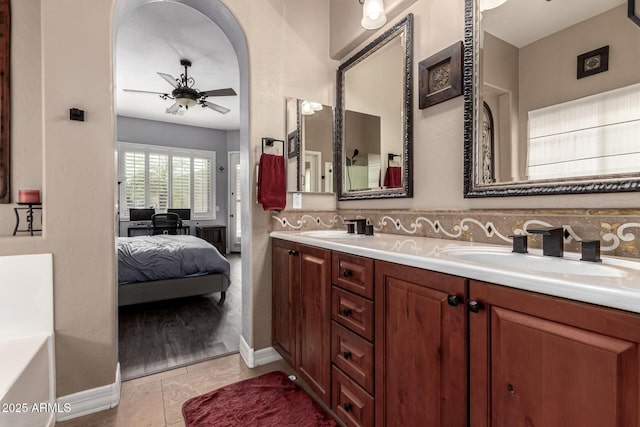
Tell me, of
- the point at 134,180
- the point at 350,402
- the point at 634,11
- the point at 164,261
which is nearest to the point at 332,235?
the point at 350,402

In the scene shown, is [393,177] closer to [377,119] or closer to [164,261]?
[377,119]

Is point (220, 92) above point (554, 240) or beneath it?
above

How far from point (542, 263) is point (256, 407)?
1.58 metres

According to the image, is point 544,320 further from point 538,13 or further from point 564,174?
point 538,13

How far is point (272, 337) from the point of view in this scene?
7.37 feet

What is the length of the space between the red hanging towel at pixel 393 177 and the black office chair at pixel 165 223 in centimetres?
520

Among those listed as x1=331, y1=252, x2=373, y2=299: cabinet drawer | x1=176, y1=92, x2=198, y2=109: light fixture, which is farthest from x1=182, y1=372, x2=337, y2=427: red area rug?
x1=176, y1=92, x2=198, y2=109: light fixture

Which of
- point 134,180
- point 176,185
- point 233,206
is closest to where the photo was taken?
point 134,180

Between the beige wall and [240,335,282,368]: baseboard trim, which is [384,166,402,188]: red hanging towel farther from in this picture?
[240,335,282,368]: baseboard trim

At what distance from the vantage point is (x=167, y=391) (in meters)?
1.88

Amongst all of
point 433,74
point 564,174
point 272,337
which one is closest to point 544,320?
point 564,174

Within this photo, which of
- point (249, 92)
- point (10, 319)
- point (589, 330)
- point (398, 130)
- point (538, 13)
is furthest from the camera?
point (249, 92)

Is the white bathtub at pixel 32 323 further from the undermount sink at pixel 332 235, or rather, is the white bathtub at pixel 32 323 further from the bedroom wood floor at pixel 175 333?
the undermount sink at pixel 332 235

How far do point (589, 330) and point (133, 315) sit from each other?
11.8ft
